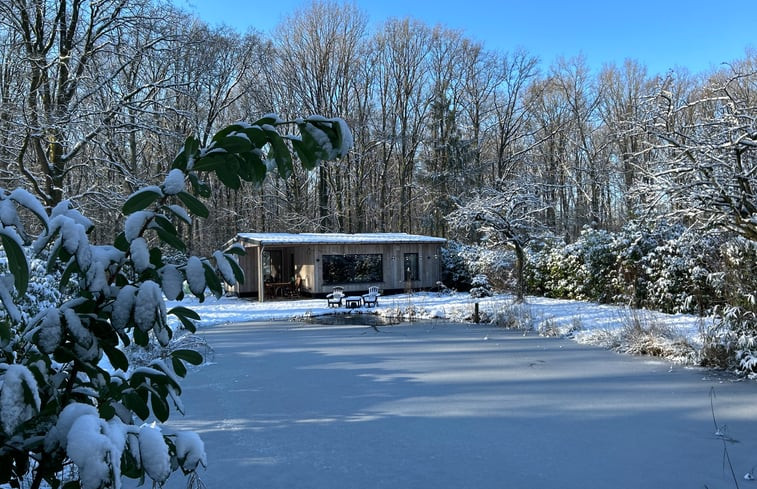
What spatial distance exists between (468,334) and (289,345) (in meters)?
3.60

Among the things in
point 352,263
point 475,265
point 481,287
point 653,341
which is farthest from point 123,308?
point 352,263

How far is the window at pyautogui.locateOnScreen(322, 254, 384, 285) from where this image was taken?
1775 centimetres

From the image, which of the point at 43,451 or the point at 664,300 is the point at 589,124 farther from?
the point at 43,451

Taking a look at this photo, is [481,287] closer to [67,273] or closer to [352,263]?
[352,263]

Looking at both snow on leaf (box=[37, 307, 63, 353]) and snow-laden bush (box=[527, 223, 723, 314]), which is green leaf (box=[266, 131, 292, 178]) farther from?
snow-laden bush (box=[527, 223, 723, 314])

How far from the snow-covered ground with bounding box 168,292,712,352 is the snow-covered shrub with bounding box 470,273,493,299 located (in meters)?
0.30

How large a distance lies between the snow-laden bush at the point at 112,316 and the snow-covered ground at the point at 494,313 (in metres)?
7.91

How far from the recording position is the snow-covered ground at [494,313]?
29.5 feet

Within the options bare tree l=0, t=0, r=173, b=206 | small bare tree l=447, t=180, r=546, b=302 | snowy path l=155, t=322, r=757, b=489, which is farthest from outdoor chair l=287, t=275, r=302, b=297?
snowy path l=155, t=322, r=757, b=489

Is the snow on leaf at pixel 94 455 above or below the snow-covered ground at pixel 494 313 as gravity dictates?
above

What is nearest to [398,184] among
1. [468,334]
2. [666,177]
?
[468,334]

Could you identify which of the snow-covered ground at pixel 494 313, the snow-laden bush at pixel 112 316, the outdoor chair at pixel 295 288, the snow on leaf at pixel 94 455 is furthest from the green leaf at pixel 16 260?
the outdoor chair at pixel 295 288

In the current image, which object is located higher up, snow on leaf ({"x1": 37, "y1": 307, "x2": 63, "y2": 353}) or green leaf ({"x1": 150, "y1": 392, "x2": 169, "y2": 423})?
snow on leaf ({"x1": 37, "y1": 307, "x2": 63, "y2": 353})

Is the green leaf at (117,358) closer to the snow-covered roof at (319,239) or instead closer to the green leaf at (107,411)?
the green leaf at (107,411)
